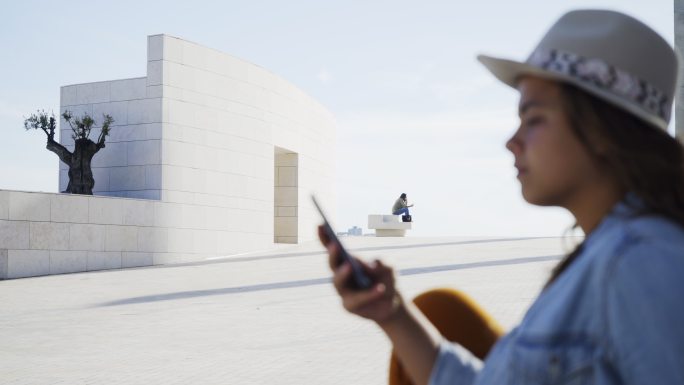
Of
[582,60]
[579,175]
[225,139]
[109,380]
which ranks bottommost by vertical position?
[109,380]

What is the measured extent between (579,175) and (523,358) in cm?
34

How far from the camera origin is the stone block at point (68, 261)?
16.4 metres

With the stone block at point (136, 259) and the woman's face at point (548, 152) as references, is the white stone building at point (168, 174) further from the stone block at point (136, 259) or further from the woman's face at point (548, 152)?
the woman's face at point (548, 152)

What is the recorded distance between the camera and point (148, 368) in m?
6.00

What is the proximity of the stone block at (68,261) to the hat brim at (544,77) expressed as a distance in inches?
636

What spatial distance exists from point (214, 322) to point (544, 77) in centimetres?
759

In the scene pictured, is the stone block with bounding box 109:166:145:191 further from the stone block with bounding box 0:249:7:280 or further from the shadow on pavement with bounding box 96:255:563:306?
the shadow on pavement with bounding box 96:255:563:306

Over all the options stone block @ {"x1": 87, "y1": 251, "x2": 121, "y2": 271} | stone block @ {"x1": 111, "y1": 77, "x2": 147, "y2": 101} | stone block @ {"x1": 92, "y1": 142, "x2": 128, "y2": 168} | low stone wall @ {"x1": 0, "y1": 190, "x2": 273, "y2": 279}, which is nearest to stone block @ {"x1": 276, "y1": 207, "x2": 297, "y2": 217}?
low stone wall @ {"x1": 0, "y1": 190, "x2": 273, "y2": 279}

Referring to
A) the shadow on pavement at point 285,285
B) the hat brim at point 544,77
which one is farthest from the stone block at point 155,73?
the hat brim at point 544,77

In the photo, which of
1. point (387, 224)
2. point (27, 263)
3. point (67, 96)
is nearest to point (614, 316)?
point (27, 263)

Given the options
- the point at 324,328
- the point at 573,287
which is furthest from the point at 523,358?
the point at 324,328

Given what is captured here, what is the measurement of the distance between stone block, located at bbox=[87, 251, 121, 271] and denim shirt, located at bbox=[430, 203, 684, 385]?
55.9 ft

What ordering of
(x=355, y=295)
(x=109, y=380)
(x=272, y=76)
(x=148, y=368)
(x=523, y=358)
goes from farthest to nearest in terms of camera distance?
(x=272, y=76) → (x=148, y=368) → (x=109, y=380) → (x=355, y=295) → (x=523, y=358)

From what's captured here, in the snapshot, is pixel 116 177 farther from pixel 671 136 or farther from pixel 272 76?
pixel 671 136
